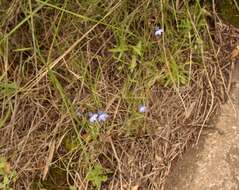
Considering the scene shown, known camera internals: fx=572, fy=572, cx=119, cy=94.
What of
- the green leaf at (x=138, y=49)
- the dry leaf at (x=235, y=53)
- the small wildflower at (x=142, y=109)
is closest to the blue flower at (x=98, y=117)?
the small wildflower at (x=142, y=109)

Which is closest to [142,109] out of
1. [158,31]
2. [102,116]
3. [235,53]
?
[102,116]

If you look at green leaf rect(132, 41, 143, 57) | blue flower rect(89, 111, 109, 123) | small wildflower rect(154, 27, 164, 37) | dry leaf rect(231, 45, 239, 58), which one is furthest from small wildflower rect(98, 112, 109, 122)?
dry leaf rect(231, 45, 239, 58)

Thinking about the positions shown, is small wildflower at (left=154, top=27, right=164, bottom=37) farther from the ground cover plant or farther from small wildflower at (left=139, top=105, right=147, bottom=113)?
small wildflower at (left=139, top=105, right=147, bottom=113)

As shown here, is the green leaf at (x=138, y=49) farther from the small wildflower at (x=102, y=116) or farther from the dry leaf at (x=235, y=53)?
the dry leaf at (x=235, y=53)

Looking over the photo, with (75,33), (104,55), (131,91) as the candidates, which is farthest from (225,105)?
(75,33)

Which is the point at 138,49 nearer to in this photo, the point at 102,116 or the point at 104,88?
the point at 104,88

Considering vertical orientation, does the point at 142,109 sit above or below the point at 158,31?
below

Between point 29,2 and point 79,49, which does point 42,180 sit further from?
point 29,2

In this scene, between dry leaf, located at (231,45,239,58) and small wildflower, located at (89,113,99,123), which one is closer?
small wildflower, located at (89,113,99,123)
